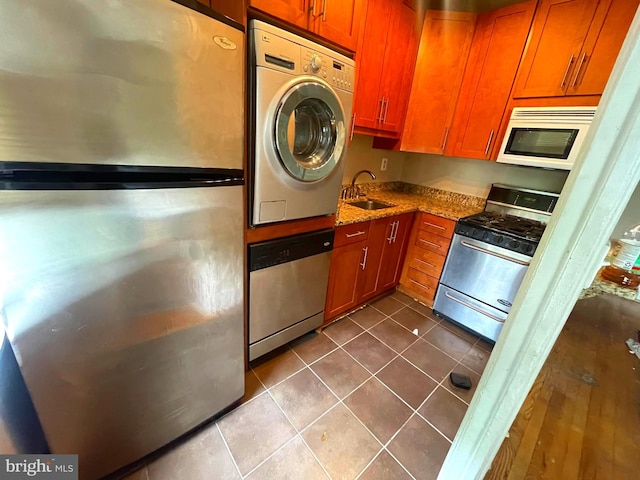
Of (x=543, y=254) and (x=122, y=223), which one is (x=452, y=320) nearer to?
(x=543, y=254)

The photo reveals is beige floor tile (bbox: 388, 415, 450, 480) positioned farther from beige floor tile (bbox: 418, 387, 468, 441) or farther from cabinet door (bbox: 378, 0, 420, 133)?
cabinet door (bbox: 378, 0, 420, 133)

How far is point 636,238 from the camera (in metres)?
1.13

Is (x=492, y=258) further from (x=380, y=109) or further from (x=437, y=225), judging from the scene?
(x=380, y=109)

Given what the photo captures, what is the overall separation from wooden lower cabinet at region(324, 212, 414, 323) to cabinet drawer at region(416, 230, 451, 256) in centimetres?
12

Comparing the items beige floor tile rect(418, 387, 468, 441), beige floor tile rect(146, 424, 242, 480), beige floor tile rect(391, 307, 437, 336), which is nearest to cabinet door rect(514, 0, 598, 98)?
beige floor tile rect(391, 307, 437, 336)

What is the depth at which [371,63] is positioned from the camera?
1695 millimetres

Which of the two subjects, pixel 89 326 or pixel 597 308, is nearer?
pixel 89 326

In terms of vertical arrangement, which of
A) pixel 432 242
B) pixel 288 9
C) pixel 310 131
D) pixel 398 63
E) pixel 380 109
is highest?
pixel 398 63

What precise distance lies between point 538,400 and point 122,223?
2.23 meters

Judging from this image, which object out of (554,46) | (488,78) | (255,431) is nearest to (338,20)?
(488,78)

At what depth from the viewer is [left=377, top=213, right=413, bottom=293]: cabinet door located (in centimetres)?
216

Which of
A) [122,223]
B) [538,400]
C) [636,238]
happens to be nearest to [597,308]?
[538,400]

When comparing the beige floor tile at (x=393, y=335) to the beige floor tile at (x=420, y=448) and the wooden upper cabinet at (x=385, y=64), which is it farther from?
the wooden upper cabinet at (x=385, y=64)

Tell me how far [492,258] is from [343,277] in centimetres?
113
